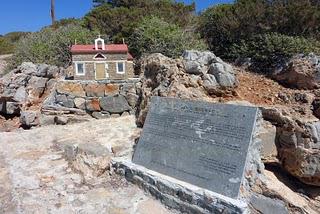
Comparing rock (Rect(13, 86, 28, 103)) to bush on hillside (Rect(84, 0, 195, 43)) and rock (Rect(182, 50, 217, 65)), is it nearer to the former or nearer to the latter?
rock (Rect(182, 50, 217, 65))

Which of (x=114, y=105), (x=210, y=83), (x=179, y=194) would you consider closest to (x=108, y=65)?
(x=114, y=105)

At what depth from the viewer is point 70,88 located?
8.66 m

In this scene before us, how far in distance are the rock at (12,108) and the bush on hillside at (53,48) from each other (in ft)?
A: 14.0

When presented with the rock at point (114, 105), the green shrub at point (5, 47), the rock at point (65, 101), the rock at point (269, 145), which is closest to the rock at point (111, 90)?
the rock at point (114, 105)

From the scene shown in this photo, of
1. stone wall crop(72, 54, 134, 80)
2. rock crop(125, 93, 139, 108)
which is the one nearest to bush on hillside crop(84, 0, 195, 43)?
stone wall crop(72, 54, 134, 80)

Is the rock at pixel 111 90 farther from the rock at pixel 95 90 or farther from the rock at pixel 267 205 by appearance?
the rock at pixel 267 205

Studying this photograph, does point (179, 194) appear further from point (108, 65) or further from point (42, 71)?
point (42, 71)

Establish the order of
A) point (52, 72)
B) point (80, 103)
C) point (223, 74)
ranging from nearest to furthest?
point (223, 74)
point (80, 103)
point (52, 72)

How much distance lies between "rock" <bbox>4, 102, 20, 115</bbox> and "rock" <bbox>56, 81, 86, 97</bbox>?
→ 194 cm

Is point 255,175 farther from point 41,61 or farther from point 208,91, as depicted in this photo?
point 41,61

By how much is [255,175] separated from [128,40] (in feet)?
38.5

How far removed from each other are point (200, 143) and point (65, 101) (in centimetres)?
569

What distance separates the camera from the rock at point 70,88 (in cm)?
863

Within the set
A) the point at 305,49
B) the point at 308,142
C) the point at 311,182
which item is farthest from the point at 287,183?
the point at 305,49
